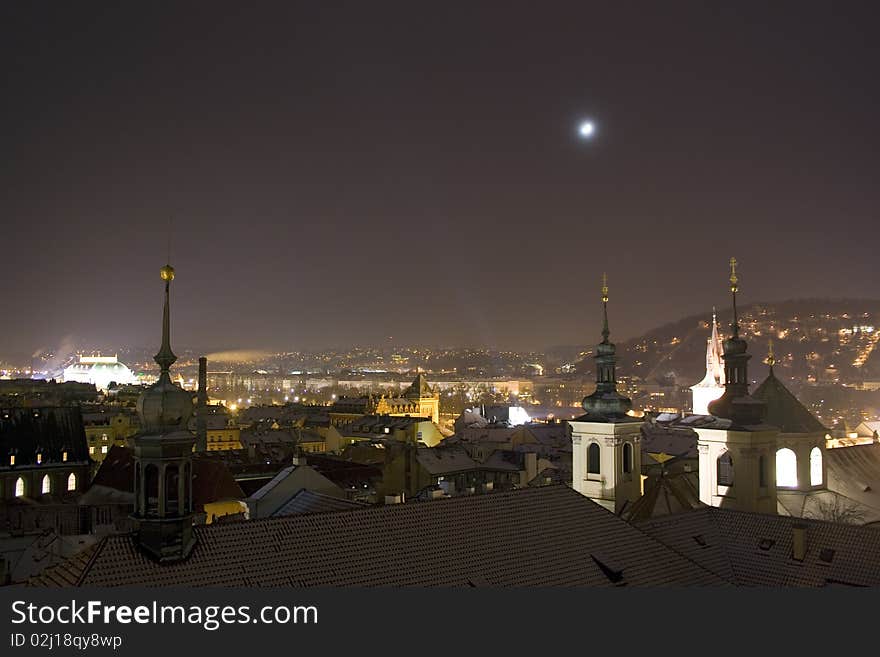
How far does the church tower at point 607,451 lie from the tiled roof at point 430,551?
1079 centimetres

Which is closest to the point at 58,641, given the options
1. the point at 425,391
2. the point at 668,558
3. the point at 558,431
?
the point at 668,558

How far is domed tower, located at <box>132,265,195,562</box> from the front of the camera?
13.7 m

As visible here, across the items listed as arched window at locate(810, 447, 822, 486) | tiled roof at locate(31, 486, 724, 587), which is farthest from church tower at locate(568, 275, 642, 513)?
tiled roof at locate(31, 486, 724, 587)

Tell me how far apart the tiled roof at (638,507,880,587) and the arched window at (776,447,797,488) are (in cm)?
1100

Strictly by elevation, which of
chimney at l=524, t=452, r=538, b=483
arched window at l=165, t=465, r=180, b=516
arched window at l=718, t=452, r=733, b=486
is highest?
arched window at l=165, t=465, r=180, b=516

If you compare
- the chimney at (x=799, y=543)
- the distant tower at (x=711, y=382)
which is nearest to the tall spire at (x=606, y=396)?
the chimney at (x=799, y=543)

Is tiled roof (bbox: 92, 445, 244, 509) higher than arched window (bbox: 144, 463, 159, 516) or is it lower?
lower

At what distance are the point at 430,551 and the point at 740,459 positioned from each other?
56.8 ft

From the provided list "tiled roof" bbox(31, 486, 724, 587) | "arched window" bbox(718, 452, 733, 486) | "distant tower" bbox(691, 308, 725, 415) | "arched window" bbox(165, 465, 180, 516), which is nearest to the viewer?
"tiled roof" bbox(31, 486, 724, 587)

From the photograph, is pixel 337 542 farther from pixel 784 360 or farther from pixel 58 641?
pixel 784 360

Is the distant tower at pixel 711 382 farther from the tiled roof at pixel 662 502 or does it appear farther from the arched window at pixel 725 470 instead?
the tiled roof at pixel 662 502

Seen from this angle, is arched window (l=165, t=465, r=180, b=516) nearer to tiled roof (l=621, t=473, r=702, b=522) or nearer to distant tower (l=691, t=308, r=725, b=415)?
tiled roof (l=621, t=473, r=702, b=522)

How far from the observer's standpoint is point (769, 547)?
2175cm

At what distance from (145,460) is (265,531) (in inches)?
97.3
